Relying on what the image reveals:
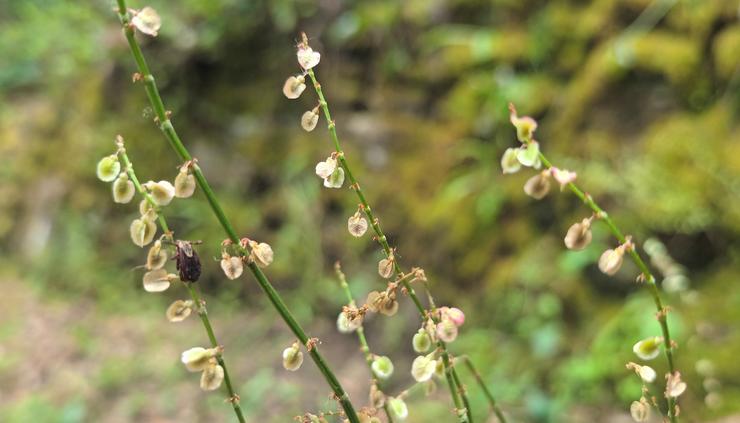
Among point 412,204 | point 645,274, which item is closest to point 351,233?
point 645,274

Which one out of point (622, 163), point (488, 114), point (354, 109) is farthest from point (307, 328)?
point (622, 163)

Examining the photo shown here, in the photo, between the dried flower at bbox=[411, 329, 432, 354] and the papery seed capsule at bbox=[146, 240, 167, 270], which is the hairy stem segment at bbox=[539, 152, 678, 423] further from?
the papery seed capsule at bbox=[146, 240, 167, 270]

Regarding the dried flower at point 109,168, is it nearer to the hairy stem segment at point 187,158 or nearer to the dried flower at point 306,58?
the hairy stem segment at point 187,158

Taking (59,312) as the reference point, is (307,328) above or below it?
below

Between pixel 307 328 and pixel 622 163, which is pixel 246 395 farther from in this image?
pixel 622 163

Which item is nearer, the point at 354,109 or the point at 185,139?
the point at 354,109

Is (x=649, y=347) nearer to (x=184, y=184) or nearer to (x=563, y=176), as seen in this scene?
(x=563, y=176)
